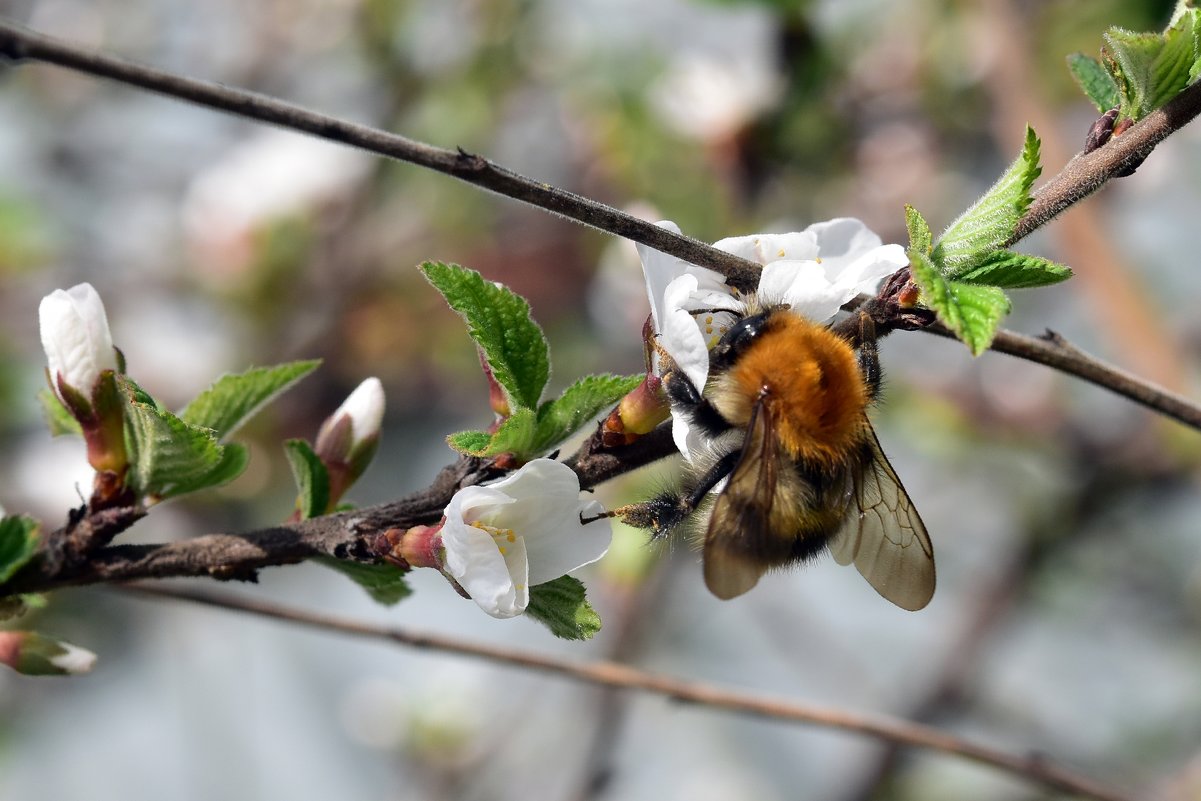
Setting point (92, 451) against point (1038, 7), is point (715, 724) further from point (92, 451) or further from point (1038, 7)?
point (92, 451)

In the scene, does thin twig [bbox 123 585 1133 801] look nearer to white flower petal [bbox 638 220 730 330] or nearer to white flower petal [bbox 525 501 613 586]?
white flower petal [bbox 525 501 613 586]

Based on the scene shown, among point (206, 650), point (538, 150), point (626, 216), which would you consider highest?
point (538, 150)

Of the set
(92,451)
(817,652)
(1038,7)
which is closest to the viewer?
(92,451)

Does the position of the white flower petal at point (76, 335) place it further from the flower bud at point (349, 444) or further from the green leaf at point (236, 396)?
the flower bud at point (349, 444)

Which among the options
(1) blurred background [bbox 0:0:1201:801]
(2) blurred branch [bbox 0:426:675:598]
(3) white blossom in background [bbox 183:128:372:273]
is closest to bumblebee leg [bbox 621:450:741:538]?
(2) blurred branch [bbox 0:426:675:598]

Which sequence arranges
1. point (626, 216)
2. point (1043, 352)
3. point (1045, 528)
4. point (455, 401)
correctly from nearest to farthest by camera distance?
point (626, 216), point (1043, 352), point (1045, 528), point (455, 401)

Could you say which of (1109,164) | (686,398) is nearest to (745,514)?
(686,398)

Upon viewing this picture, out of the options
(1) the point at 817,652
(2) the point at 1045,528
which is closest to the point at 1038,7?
(2) the point at 1045,528

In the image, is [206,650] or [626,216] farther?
[206,650]
